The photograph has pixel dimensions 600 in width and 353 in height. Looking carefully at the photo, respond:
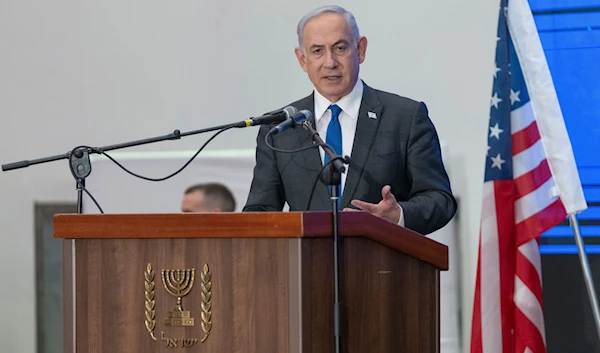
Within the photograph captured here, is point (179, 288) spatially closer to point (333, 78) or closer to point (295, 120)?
point (295, 120)

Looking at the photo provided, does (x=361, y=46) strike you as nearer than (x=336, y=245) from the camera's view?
No

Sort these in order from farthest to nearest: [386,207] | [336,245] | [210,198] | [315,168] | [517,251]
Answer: [210,198] < [517,251] < [315,168] < [386,207] < [336,245]

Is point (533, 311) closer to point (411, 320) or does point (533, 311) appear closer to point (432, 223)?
point (432, 223)

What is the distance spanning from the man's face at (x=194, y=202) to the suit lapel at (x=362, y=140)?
1.59m

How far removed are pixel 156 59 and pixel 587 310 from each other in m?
2.75

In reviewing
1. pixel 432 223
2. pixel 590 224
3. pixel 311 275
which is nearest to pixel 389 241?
pixel 311 275

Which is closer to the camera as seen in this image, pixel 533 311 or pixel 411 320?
pixel 411 320

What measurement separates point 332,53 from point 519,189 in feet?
4.40

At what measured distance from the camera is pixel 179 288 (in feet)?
6.54

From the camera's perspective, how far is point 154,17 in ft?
16.0

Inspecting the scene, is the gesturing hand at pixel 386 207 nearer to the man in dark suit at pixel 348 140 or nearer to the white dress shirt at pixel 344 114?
the man in dark suit at pixel 348 140

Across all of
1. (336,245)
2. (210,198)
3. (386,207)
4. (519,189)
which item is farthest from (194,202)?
(336,245)

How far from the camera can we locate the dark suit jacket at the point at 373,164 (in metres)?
2.77

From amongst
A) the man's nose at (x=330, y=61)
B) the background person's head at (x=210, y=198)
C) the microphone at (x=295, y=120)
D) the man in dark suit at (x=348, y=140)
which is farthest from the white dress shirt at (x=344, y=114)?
the background person's head at (x=210, y=198)
